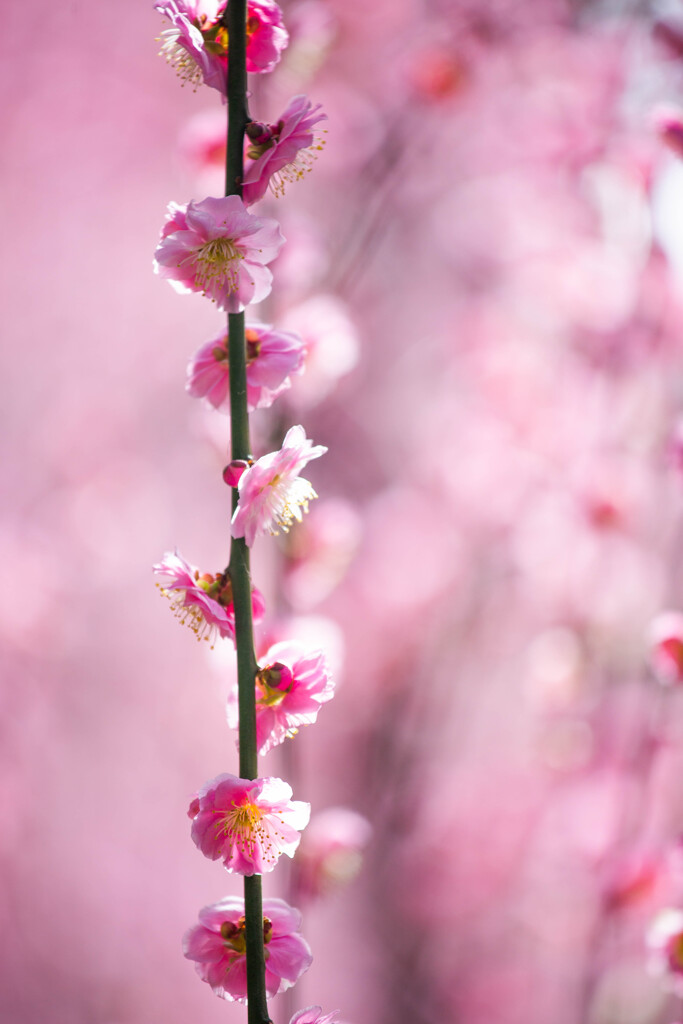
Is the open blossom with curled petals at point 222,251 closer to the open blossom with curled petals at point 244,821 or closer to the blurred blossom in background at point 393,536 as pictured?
the open blossom with curled petals at point 244,821

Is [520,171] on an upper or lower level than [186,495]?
upper

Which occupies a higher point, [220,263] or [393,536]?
[393,536]

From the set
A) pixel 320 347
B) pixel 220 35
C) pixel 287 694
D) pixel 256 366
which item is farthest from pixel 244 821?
pixel 320 347

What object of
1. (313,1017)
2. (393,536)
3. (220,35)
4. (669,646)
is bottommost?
(313,1017)

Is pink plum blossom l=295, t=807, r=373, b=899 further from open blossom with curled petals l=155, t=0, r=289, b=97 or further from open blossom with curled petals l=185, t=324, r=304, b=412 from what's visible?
open blossom with curled petals l=155, t=0, r=289, b=97

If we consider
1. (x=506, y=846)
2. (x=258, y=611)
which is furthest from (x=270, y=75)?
(x=506, y=846)

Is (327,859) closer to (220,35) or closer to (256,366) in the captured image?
(256,366)

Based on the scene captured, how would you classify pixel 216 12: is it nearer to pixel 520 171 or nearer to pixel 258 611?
pixel 258 611
